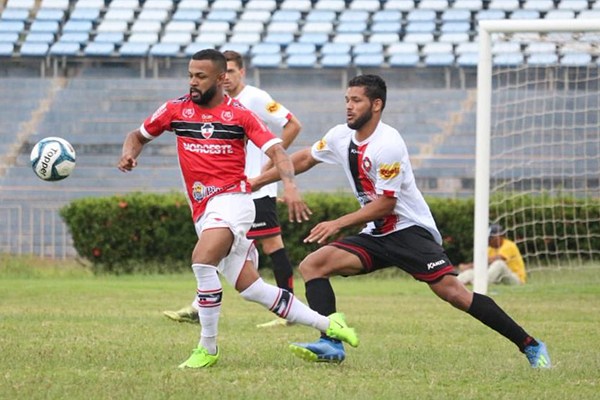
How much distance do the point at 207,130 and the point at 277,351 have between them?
170 cm

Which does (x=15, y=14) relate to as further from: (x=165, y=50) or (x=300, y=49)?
(x=300, y=49)

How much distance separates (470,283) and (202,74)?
1049 centimetres

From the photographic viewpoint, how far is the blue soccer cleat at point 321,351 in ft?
23.0

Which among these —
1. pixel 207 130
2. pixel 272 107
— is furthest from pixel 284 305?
pixel 272 107

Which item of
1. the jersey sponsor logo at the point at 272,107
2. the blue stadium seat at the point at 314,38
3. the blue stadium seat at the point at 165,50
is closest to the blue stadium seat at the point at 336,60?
the blue stadium seat at the point at 314,38

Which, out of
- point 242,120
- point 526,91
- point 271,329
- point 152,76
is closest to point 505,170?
point 526,91

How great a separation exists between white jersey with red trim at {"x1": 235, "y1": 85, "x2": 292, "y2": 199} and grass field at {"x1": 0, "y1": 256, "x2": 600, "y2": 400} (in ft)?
4.02

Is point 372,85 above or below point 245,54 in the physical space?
below

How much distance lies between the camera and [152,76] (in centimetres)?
2616

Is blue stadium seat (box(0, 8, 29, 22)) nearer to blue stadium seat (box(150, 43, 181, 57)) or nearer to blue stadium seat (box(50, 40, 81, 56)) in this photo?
blue stadium seat (box(50, 40, 81, 56))

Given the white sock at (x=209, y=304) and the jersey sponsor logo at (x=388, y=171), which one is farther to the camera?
the jersey sponsor logo at (x=388, y=171)

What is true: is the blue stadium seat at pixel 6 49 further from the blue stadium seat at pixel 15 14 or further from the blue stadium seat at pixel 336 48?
the blue stadium seat at pixel 336 48

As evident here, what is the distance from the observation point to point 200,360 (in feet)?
22.6

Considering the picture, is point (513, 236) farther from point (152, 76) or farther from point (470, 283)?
point (152, 76)
